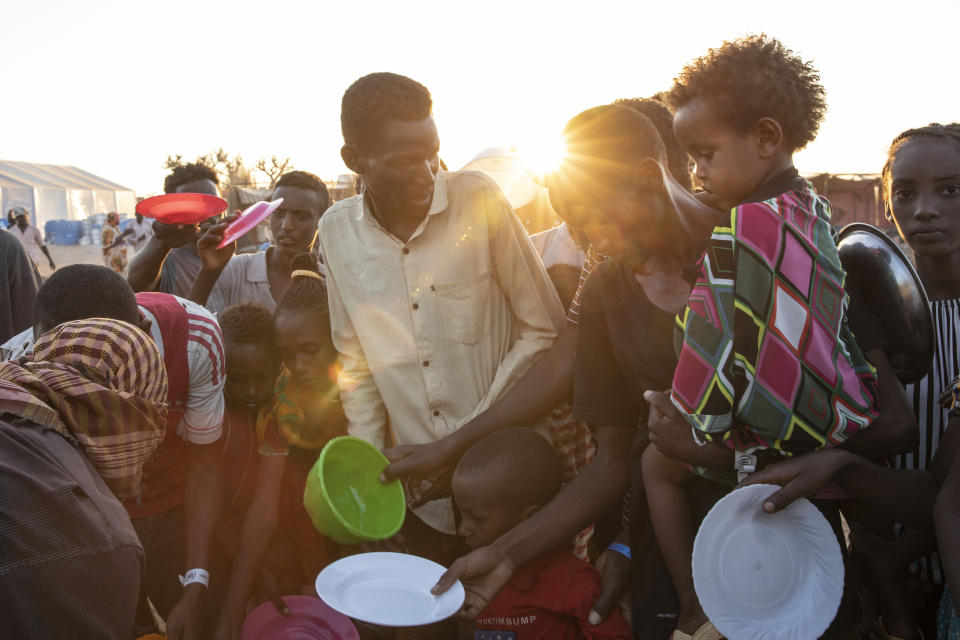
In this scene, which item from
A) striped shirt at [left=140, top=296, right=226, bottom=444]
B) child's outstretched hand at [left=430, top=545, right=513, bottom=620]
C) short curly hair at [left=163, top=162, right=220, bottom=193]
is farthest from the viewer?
short curly hair at [left=163, top=162, right=220, bottom=193]

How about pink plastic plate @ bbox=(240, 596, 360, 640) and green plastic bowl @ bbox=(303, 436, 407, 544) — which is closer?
green plastic bowl @ bbox=(303, 436, 407, 544)

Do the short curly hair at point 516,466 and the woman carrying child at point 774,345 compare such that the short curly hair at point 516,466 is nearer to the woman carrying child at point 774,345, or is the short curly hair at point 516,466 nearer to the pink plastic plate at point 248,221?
the woman carrying child at point 774,345

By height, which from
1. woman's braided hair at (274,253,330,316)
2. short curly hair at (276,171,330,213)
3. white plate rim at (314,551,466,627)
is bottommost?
white plate rim at (314,551,466,627)

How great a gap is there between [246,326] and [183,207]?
83cm

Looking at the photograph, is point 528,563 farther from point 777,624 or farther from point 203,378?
point 203,378

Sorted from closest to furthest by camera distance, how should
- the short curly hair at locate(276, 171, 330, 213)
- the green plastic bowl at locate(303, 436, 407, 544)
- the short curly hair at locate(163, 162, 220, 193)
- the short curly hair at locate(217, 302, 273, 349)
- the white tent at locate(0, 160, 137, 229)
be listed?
the green plastic bowl at locate(303, 436, 407, 544) → the short curly hair at locate(217, 302, 273, 349) → the short curly hair at locate(276, 171, 330, 213) → the short curly hair at locate(163, 162, 220, 193) → the white tent at locate(0, 160, 137, 229)

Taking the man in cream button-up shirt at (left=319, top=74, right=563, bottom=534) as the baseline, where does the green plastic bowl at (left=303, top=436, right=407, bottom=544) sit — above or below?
below

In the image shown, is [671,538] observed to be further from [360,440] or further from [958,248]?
[958,248]

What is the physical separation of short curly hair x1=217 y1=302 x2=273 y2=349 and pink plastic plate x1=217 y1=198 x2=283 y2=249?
0.53 metres

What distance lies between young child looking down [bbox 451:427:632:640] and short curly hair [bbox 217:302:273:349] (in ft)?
3.72

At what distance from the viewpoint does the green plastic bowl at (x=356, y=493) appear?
221cm

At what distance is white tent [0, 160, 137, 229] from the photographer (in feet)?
97.9

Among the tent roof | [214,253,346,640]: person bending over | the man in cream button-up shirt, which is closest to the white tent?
the tent roof

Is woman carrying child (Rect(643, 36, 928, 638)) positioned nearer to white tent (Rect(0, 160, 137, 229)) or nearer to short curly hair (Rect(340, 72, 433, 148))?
short curly hair (Rect(340, 72, 433, 148))
